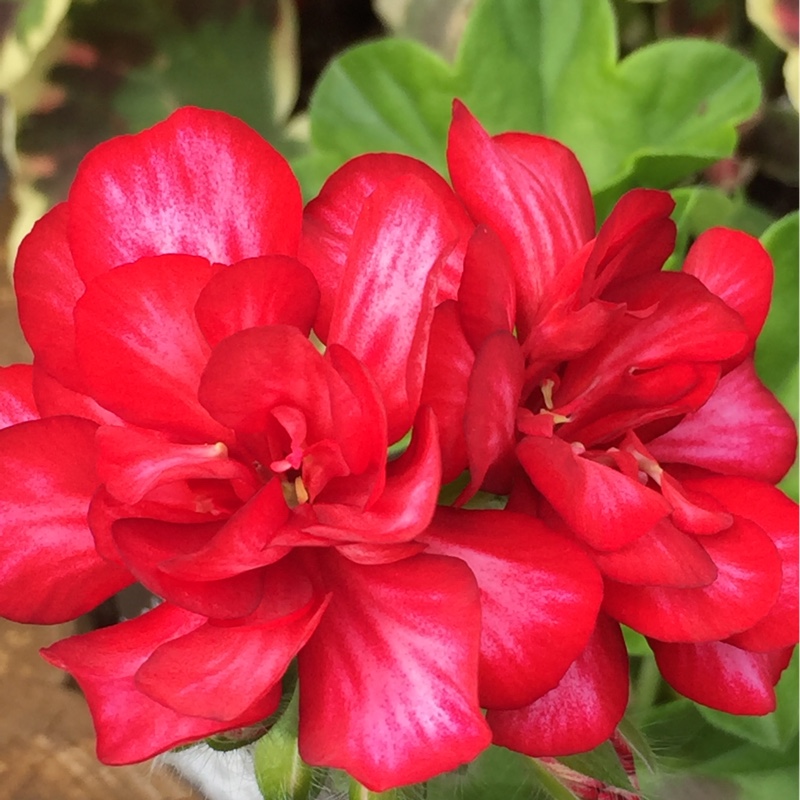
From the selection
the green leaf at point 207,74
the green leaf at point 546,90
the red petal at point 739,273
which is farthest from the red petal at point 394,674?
the green leaf at point 207,74

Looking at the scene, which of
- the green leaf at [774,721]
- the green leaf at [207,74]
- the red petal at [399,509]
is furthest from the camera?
the green leaf at [207,74]

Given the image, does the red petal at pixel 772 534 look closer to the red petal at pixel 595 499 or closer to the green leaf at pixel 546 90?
the red petal at pixel 595 499

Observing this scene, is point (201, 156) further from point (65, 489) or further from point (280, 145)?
point (280, 145)

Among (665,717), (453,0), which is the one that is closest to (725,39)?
(453,0)

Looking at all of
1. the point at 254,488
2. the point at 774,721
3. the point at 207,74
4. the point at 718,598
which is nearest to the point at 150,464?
the point at 254,488

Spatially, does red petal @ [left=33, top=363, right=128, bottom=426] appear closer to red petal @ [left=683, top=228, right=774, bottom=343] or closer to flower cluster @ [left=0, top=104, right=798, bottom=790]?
flower cluster @ [left=0, top=104, right=798, bottom=790]

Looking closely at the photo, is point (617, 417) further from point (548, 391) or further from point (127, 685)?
point (127, 685)
